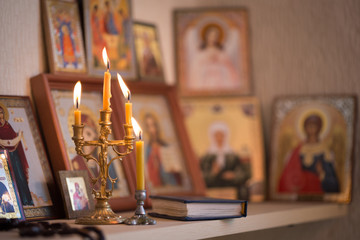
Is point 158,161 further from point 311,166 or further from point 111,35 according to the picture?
point 311,166

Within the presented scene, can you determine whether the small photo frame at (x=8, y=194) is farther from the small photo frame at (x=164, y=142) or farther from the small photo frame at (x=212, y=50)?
the small photo frame at (x=212, y=50)

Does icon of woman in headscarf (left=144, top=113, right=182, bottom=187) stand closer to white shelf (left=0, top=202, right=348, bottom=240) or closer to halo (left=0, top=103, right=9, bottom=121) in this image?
white shelf (left=0, top=202, right=348, bottom=240)

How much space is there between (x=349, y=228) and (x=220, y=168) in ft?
1.89

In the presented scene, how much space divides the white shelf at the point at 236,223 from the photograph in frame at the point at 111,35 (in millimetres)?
583

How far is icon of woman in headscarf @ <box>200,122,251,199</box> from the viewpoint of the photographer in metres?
2.47

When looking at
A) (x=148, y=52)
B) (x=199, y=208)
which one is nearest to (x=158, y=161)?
(x=148, y=52)

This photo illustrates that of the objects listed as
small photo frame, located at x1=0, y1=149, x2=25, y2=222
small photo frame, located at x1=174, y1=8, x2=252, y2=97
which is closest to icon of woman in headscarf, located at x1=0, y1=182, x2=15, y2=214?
small photo frame, located at x1=0, y1=149, x2=25, y2=222

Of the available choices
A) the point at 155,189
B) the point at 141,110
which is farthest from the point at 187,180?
the point at 141,110

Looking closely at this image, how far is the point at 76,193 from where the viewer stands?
1.84 meters

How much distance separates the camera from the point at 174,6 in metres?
2.60

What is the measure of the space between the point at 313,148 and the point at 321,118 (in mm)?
128

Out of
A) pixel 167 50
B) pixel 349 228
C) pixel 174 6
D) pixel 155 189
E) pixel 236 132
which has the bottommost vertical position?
pixel 349 228

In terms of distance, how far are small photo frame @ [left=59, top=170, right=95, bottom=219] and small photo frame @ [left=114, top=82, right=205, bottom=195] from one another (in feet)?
1.25

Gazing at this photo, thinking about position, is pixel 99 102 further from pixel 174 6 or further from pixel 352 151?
pixel 352 151
